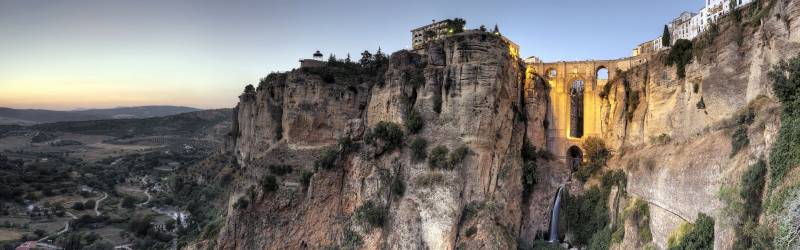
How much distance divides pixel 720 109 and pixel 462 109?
13.6 meters

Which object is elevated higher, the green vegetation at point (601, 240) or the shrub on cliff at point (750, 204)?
the shrub on cliff at point (750, 204)

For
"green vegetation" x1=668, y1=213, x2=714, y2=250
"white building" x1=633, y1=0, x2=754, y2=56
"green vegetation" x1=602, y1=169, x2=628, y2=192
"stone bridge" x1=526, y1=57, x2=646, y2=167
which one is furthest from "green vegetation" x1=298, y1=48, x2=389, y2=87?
"white building" x1=633, y1=0, x2=754, y2=56

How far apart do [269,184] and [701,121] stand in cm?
2540

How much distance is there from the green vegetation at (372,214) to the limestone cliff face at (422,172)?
0.29 meters

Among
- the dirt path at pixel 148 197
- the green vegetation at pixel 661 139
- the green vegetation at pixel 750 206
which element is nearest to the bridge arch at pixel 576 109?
the green vegetation at pixel 661 139

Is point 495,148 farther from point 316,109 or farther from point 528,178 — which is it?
point 316,109

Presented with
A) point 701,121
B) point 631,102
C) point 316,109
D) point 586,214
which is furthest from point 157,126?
point 701,121

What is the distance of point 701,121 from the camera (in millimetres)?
25703

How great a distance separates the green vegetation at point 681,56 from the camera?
2802cm

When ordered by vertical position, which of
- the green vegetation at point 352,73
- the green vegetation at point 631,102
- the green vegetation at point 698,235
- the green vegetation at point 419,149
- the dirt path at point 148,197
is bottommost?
the dirt path at point 148,197

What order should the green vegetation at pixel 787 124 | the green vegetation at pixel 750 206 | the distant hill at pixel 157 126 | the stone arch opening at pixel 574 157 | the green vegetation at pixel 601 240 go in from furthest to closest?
the distant hill at pixel 157 126, the stone arch opening at pixel 574 157, the green vegetation at pixel 601 240, the green vegetation at pixel 750 206, the green vegetation at pixel 787 124

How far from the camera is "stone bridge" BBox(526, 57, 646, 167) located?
3784 cm

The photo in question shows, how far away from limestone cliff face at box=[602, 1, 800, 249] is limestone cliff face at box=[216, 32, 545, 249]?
25.1 ft

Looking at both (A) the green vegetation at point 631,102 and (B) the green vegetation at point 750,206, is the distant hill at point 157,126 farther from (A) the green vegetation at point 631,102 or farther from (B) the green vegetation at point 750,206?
(B) the green vegetation at point 750,206
